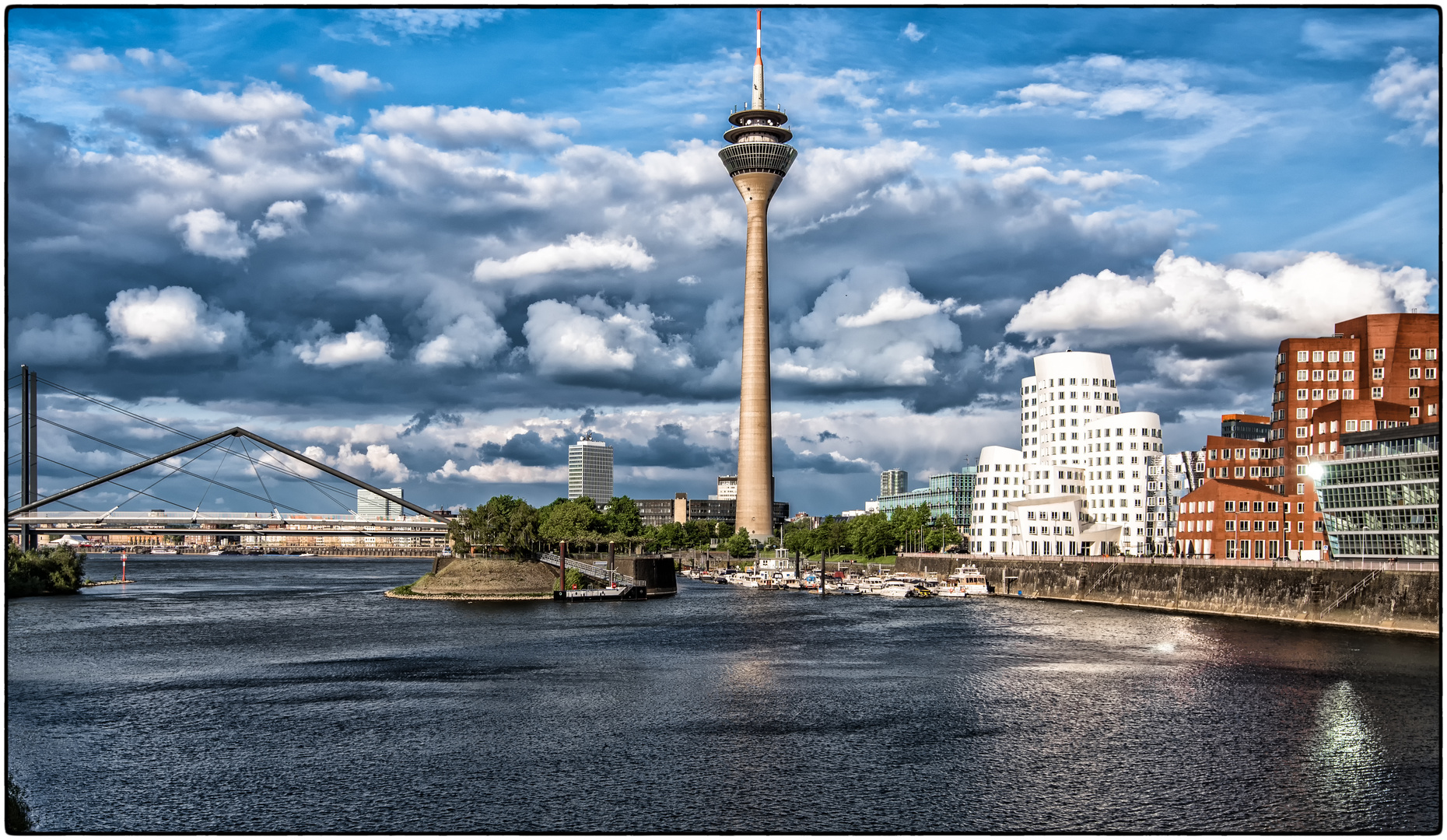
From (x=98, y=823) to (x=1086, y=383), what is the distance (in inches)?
7144

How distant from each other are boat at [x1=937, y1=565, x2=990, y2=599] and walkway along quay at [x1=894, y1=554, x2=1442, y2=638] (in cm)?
199

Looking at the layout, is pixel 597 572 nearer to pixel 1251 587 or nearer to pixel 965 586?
pixel 965 586

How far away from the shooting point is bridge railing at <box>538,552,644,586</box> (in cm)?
16175

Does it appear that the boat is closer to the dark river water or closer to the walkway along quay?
the walkway along quay

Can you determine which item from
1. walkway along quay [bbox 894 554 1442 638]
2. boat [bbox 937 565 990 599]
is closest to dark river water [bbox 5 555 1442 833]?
walkway along quay [bbox 894 554 1442 638]

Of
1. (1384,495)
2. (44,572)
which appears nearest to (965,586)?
(1384,495)

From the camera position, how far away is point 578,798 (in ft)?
145

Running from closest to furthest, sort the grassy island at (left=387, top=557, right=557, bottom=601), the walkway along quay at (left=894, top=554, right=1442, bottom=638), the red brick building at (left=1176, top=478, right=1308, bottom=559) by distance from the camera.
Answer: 1. the walkway along quay at (left=894, top=554, right=1442, bottom=638)
2. the red brick building at (left=1176, top=478, right=1308, bottom=559)
3. the grassy island at (left=387, top=557, right=557, bottom=601)

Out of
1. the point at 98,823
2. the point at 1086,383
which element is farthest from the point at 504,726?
the point at 1086,383

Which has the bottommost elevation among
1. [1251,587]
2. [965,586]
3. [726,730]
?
[965,586]

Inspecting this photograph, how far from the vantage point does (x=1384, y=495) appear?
108125mm

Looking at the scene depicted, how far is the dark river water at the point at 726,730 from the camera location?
139 ft

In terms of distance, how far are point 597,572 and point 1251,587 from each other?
88580mm

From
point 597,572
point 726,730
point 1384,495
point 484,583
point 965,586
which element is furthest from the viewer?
point 597,572
